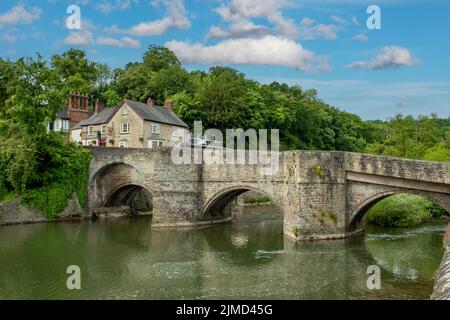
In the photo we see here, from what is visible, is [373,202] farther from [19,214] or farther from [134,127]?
[134,127]

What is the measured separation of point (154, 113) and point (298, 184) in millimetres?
21284

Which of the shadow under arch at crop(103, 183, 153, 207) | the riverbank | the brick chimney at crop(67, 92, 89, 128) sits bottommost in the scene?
the riverbank

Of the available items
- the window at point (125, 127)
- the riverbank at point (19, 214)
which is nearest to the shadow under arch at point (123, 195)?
the riverbank at point (19, 214)

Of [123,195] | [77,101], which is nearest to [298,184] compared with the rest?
[123,195]

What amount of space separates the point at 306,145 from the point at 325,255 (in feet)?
140

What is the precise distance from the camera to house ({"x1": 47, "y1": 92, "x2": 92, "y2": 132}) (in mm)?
47688

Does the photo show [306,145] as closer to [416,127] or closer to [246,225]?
[416,127]

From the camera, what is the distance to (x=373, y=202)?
23.1m

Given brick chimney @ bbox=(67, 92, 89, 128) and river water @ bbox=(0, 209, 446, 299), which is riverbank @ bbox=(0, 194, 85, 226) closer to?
river water @ bbox=(0, 209, 446, 299)

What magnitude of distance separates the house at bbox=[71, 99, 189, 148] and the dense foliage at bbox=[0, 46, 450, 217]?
375cm

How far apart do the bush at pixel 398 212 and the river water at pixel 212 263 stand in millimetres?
1097

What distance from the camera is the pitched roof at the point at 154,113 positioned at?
131 feet

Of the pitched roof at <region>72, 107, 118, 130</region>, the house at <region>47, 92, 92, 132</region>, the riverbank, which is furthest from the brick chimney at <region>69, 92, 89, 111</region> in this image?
the riverbank

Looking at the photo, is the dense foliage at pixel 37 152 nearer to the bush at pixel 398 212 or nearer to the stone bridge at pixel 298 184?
the stone bridge at pixel 298 184
